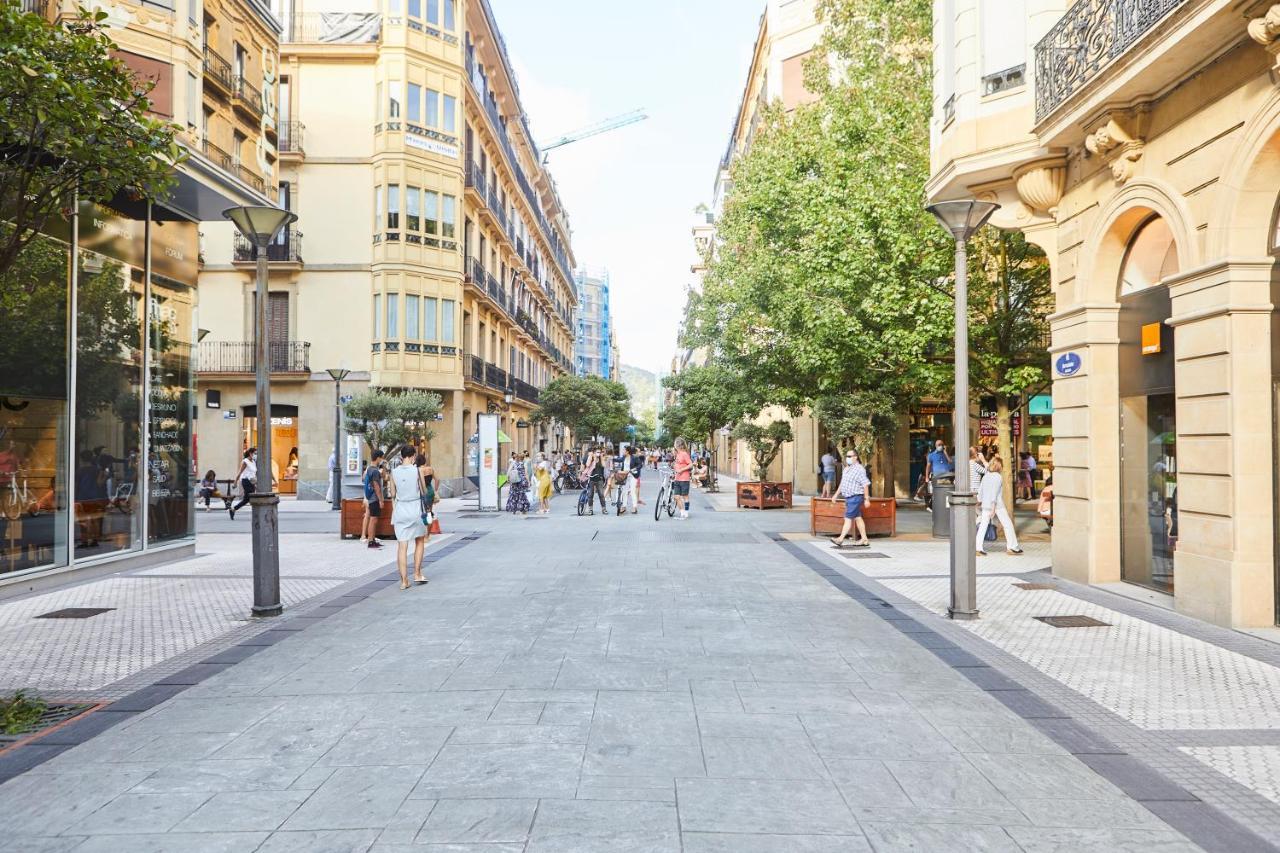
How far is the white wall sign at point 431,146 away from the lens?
96.4 ft

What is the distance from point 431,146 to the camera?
29938 mm

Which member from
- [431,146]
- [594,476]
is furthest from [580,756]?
[431,146]

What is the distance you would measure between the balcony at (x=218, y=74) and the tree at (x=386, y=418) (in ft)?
27.0

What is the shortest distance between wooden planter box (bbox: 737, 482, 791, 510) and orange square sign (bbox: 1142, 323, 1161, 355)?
51.6 ft

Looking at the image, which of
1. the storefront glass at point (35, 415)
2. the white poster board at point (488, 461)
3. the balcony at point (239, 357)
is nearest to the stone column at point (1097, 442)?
the storefront glass at point (35, 415)

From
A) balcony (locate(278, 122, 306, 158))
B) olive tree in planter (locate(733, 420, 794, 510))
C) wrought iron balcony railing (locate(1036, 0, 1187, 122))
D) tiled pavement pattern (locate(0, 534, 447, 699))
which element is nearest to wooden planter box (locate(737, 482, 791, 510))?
olive tree in planter (locate(733, 420, 794, 510))

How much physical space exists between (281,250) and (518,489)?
45.0ft

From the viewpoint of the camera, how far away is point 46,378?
1094 cm

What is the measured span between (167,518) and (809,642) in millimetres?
10513

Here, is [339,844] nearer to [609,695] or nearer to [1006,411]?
[609,695]

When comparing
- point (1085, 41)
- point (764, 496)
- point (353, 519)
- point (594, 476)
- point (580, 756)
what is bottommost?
point (580, 756)

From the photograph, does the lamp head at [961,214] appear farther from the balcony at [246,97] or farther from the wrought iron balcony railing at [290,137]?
the wrought iron balcony railing at [290,137]

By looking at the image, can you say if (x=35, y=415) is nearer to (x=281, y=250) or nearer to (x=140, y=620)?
(x=140, y=620)

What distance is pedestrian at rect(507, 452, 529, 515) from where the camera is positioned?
75.3 feet
